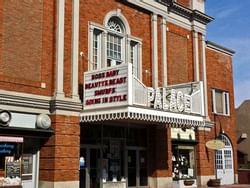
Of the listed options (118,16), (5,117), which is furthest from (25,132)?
(118,16)

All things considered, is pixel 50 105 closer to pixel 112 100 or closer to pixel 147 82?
pixel 112 100

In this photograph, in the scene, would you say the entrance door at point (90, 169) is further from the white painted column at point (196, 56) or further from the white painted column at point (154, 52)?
the white painted column at point (196, 56)

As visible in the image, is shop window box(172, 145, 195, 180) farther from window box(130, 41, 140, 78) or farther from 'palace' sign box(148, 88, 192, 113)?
window box(130, 41, 140, 78)

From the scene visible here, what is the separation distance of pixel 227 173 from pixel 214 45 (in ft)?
30.3

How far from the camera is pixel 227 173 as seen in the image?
31.1 metres

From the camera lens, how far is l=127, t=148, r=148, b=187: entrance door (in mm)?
23172

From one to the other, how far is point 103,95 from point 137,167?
20.0ft

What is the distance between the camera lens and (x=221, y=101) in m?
31.8

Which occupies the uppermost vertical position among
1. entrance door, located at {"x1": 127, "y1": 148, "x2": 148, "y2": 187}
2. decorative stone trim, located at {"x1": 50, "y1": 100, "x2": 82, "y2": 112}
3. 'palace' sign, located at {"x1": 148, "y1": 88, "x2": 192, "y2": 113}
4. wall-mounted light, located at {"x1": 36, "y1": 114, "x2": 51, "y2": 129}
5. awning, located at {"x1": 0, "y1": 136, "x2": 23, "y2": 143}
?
'palace' sign, located at {"x1": 148, "y1": 88, "x2": 192, "y2": 113}

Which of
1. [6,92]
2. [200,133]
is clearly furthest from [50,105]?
[200,133]

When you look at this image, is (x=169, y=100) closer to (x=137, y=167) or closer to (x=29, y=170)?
(x=137, y=167)

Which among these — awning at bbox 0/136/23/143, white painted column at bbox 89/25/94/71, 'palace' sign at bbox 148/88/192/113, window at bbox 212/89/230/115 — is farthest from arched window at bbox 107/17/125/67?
window at bbox 212/89/230/115

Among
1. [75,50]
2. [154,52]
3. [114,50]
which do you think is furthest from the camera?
[154,52]

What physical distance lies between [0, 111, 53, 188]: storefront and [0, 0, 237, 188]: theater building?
0.04 metres
